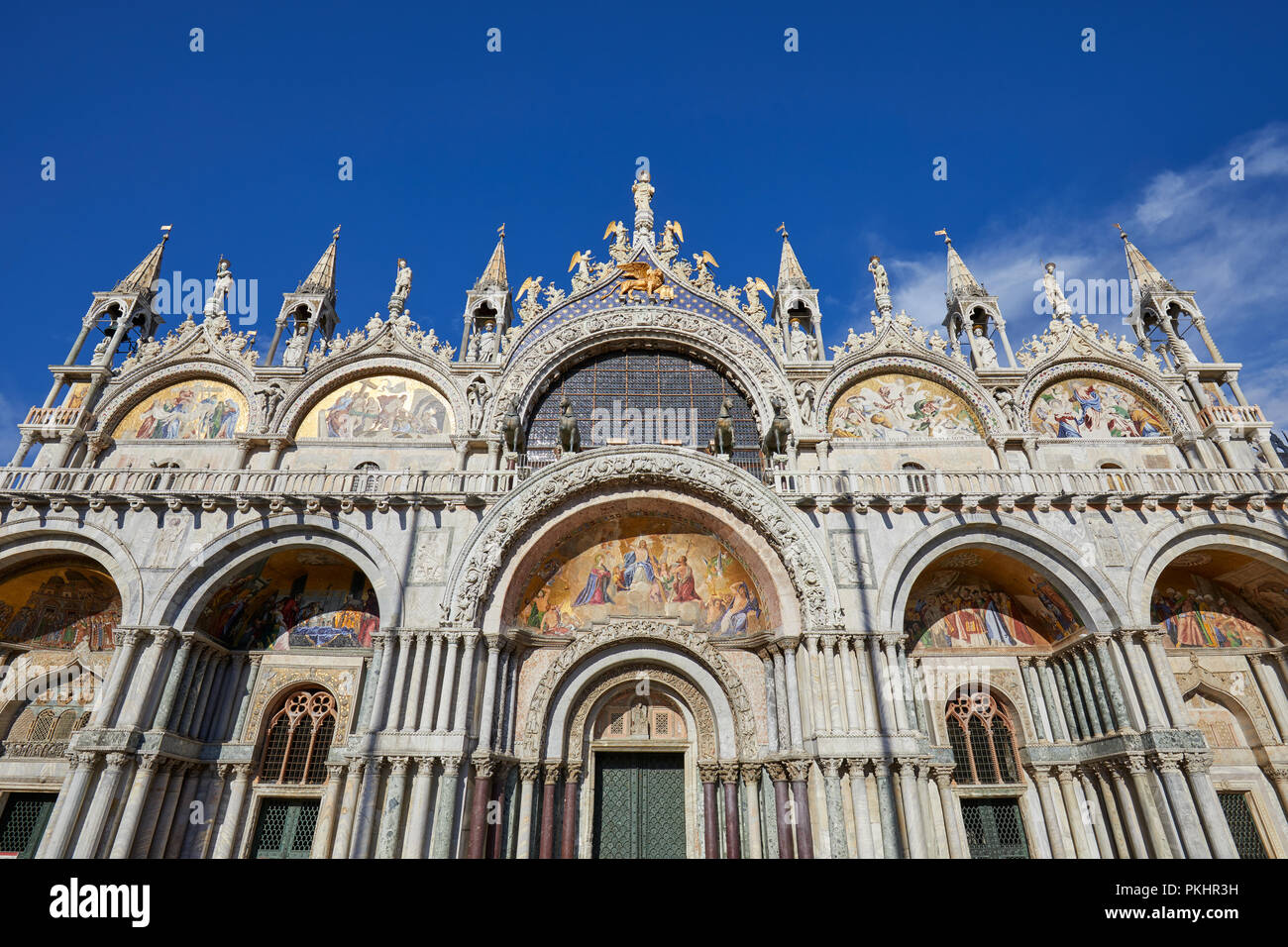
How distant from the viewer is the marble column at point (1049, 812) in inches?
553

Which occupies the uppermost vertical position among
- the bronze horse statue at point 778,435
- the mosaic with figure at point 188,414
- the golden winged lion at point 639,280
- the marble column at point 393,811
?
the golden winged lion at point 639,280

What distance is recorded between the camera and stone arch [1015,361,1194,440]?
18.5 meters

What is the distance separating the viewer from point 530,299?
1973 cm

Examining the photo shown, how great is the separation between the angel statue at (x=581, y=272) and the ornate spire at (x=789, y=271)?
20.2ft

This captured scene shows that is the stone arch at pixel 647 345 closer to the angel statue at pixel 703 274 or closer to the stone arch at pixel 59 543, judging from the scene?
the angel statue at pixel 703 274

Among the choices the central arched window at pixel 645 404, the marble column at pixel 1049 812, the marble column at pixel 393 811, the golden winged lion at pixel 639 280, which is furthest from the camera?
the golden winged lion at pixel 639 280

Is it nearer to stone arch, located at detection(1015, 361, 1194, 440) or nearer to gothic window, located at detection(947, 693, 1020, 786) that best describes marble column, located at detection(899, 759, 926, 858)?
gothic window, located at detection(947, 693, 1020, 786)

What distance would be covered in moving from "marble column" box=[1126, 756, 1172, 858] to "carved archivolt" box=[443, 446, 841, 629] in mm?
6331

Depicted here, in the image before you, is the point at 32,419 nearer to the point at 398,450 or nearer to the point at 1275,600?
the point at 398,450

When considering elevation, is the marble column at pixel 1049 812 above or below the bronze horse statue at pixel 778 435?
below

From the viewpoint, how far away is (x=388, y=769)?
12.7 meters

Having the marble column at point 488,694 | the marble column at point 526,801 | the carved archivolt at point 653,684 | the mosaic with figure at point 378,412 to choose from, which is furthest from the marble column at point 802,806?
the mosaic with figure at point 378,412

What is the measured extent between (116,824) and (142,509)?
6.46 m
